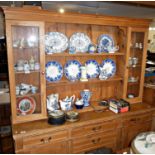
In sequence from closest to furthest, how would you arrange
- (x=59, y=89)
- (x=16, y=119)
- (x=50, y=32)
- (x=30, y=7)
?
(x=30, y=7)
(x=16, y=119)
(x=50, y=32)
(x=59, y=89)

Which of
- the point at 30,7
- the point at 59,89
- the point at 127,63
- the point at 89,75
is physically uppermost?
the point at 30,7

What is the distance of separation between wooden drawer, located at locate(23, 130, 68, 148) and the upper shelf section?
1179 mm

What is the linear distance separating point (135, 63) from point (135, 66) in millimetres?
42

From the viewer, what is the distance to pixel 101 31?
2242 mm

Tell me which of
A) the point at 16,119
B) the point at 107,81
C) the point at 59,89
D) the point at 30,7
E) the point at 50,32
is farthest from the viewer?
the point at 107,81

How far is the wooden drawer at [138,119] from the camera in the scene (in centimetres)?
216

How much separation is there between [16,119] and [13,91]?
1.03 ft

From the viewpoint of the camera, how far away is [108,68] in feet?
7.63

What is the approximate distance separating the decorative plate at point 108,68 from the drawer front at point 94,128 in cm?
63

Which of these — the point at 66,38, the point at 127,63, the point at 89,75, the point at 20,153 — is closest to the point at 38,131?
the point at 20,153

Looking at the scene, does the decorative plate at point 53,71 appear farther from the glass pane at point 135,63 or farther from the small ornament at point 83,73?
the glass pane at point 135,63

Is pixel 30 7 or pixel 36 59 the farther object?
pixel 36 59

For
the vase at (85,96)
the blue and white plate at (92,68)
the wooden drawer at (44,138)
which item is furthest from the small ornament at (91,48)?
the wooden drawer at (44,138)

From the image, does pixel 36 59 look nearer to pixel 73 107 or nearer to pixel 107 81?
pixel 73 107
